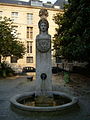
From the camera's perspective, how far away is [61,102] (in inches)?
326

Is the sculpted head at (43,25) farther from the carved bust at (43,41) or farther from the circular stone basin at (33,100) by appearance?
the circular stone basin at (33,100)

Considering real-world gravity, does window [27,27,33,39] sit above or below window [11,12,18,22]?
below

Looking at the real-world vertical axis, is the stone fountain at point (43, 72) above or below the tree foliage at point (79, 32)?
below

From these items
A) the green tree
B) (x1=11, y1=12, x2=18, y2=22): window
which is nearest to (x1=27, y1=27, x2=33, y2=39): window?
(x1=11, y1=12, x2=18, y2=22): window

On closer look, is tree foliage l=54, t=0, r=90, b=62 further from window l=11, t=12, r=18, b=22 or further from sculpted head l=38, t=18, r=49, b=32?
window l=11, t=12, r=18, b=22

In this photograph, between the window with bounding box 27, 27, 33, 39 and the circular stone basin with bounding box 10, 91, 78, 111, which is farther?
the window with bounding box 27, 27, 33, 39

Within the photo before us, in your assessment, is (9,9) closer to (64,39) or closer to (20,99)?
(64,39)

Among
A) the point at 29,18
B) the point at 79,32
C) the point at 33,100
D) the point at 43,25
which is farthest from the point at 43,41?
the point at 29,18

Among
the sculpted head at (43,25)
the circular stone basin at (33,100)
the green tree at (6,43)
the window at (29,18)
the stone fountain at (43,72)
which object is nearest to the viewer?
the circular stone basin at (33,100)

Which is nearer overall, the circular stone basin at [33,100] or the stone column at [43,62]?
the circular stone basin at [33,100]

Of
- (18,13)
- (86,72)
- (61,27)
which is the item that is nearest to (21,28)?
(18,13)

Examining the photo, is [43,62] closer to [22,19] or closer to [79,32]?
[79,32]

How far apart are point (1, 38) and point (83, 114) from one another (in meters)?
16.7

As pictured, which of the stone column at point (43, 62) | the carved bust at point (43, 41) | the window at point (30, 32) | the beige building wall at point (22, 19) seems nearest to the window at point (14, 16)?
the beige building wall at point (22, 19)
